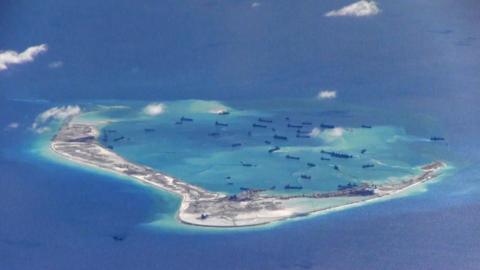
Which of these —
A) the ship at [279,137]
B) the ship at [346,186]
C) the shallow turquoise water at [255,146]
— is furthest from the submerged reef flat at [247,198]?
the ship at [279,137]

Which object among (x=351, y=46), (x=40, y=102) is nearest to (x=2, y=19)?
(x=40, y=102)

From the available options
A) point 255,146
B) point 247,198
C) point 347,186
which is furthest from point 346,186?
point 255,146

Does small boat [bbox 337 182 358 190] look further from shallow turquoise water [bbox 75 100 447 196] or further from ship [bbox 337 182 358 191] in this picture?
shallow turquoise water [bbox 75 100 447 196]

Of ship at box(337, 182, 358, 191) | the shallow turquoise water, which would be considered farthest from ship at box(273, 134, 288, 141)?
ship at box(337, 182, 358, 191)

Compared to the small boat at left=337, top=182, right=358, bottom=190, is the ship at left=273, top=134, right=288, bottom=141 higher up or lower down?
higher up

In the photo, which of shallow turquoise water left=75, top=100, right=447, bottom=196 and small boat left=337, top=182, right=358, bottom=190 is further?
shallow turquoise water left=75, top=100, right=447, bottom=196

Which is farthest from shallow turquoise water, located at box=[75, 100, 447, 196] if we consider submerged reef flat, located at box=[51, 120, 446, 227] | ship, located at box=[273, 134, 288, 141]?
submerged reef flat, located at box=[51, 120, 446, 227]

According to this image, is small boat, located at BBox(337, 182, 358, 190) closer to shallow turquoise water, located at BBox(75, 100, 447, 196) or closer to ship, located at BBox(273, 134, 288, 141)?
shallow turquoise water, located at BBox(75, 100, 447, 196)

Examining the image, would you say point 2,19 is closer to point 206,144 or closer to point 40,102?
point 40,102
